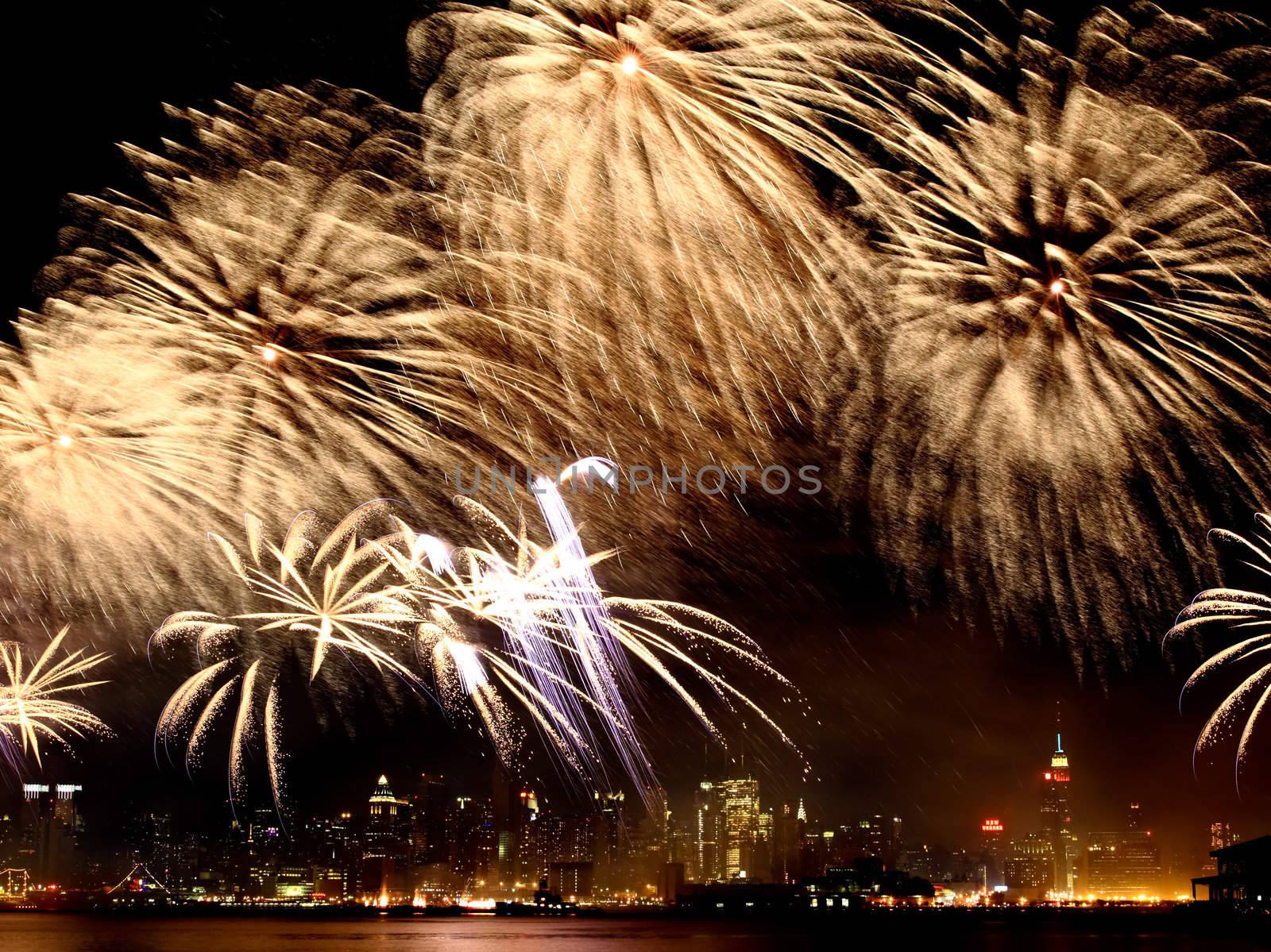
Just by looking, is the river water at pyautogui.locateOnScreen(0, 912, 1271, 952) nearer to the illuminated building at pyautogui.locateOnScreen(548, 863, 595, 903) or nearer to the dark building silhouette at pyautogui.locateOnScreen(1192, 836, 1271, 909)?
the dark building silhouette at pyautogui.locateOnScreen(1192, 836, 1271, 909)

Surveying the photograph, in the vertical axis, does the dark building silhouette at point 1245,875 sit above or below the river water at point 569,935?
above

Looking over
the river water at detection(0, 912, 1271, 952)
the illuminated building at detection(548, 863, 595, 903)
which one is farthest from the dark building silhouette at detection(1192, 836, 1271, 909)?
the illuminated building at detection(548, 863, 595, 903)

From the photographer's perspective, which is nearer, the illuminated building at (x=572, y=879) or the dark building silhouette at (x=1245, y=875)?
the dark building silhouette at (x=1245, y=875)

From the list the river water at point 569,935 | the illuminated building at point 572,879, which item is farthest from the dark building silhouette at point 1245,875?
the illuminated building at point 572,879

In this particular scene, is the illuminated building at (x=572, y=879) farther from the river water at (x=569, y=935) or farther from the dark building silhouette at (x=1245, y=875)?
the dark building silhouette at (x=1245, y=875)

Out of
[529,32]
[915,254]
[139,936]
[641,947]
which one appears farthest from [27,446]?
[139,936]

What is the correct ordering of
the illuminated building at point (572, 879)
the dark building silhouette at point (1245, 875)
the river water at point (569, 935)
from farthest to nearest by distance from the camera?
the illuminated building at point (572, 879)
the river water at point (569, 935)
the dark building silhouette at point (1245, 875)

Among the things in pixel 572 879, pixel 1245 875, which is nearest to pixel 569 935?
pixel 1245 875

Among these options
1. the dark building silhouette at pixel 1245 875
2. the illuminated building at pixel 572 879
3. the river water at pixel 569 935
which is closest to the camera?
the dark building silhouette at pixel 1245 875

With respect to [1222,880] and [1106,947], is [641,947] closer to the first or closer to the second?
[1106,947]

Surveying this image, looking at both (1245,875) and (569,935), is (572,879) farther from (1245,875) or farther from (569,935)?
(1245,875)

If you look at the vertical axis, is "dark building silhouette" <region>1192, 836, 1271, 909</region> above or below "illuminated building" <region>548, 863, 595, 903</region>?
above
